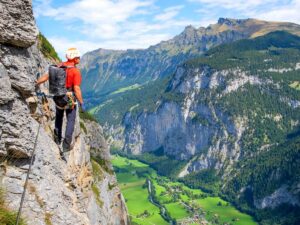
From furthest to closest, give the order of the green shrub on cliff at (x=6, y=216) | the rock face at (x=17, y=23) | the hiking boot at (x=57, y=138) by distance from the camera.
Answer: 1. the hiking boot at (x=57, y=138)
2. the rock face at (x=17, y=23)
3. the green shrub on cliff at (x=6, y=216)

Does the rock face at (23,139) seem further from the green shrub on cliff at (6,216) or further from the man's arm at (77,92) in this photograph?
the man's arm at (77,92)

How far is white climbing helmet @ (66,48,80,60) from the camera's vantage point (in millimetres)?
18456

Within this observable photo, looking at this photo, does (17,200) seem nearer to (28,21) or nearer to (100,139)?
(28,21)

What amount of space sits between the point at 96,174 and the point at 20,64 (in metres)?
44.3

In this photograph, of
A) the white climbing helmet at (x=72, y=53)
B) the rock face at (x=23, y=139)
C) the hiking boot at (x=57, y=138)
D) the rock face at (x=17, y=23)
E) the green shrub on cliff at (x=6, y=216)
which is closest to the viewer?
the green shrub on cliff at (x=6, y=216)

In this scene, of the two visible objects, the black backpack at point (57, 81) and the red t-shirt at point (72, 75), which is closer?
the black backpack at point (57, 81)

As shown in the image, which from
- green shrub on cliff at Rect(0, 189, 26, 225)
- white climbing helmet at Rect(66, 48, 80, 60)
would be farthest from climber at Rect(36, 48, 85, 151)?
green shrub on cliff at Rect(0, 189, 26, 225)

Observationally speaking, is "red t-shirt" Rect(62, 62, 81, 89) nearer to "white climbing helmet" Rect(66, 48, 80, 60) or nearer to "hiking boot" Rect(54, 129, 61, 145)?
"white climbing helmet" Rect(66, 48, 80, 60)

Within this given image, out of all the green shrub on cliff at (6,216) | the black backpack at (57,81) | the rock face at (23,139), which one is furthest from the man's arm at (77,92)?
the green shrub on cliff at (6,216)

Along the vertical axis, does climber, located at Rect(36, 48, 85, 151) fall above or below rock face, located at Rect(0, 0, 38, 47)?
below

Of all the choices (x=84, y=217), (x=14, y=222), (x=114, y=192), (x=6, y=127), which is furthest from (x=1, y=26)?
(x=114, y=192)

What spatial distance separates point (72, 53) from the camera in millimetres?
18562

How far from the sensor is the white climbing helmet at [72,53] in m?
18.5

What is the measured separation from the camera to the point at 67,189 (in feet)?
64.3
